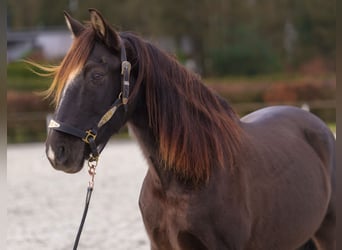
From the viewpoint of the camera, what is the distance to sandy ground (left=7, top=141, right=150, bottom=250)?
565 centimetres

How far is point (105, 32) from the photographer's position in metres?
2.50

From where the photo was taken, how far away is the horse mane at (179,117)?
8.70 ft

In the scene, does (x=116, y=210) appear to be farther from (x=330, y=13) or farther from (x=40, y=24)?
(x=40, y=24)

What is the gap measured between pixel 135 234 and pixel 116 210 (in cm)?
146

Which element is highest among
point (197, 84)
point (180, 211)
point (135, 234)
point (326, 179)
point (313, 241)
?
point (197, 84)

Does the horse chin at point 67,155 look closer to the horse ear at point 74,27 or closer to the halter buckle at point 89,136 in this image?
the halter buckle at point 89,136

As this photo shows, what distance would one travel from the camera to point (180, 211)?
2.62m

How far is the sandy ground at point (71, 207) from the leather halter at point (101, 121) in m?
0.43

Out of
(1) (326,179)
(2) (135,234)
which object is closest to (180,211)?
(1) (326,179)

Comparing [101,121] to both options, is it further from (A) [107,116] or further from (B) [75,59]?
(B) [75,59]

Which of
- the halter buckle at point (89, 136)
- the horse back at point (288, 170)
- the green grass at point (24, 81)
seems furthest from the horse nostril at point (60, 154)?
the green grass at point (24, 81)

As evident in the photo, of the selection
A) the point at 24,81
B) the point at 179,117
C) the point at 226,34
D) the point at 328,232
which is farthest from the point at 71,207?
the point at 226,34

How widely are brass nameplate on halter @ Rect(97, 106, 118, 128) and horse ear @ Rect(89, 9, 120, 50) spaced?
0.28 meters

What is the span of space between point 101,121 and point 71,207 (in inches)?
213
